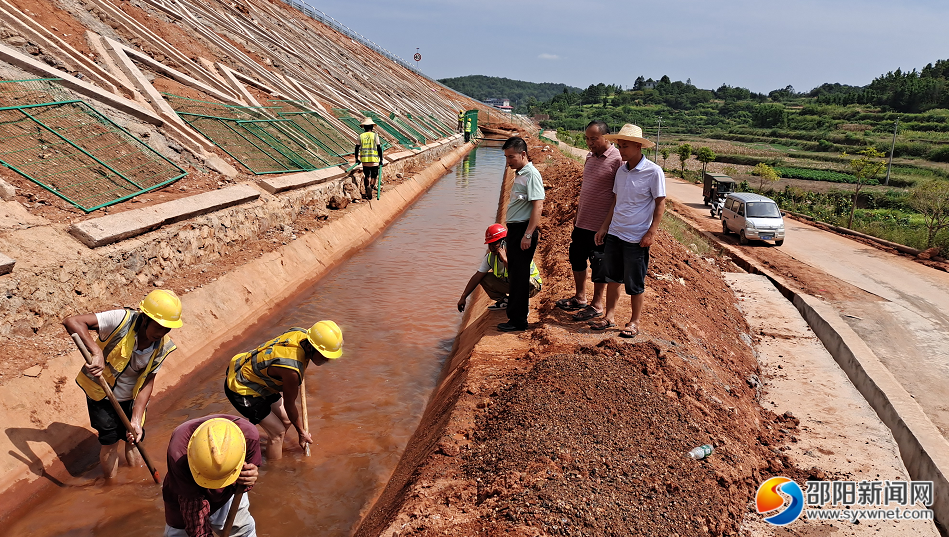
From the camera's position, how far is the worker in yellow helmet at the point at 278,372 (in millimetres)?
4258

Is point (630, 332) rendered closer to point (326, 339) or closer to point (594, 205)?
point (594, 205)

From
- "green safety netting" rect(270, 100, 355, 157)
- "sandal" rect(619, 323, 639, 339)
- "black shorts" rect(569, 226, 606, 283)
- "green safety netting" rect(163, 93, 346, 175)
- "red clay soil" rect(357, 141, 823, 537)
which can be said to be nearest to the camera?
"red clay soil" rect(357, 141, 823, 537)

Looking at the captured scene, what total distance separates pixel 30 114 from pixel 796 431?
35.4ft

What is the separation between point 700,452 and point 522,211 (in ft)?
9.48

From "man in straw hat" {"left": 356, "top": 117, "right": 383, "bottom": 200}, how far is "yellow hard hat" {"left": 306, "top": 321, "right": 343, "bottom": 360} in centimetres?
1037

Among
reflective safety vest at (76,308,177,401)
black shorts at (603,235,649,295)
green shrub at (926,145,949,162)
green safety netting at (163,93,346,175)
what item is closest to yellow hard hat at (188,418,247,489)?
reflective safety vest at (76,308,177,401)

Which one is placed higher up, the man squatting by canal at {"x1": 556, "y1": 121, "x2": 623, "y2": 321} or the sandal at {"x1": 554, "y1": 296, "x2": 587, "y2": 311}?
the man squatting by canal at {"x1": 556, "y1": 121, "x2": 623, "y2": 321}

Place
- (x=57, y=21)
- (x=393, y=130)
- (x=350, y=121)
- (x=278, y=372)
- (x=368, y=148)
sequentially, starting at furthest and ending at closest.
Answer: (x=393, y=130)
(x=350, y=121)
(x=368, y=148)
(x=57, y=21)
(x=278, y=372)

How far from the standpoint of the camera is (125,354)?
166 inches

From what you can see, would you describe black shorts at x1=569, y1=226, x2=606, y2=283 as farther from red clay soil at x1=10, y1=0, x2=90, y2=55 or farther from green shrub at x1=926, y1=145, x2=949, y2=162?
green shrub at x1=926, y1=145, x2=949, y2=162

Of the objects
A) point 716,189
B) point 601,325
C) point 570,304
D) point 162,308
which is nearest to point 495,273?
point 570,304

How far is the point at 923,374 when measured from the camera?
8.67 metres

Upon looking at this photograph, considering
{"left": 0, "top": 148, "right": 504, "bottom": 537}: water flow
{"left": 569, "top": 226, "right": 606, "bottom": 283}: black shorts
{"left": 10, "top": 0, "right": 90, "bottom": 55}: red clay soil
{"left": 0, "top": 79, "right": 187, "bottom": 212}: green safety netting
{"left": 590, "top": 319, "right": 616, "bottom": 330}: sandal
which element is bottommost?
{"left": 0, "top": 148, "right": 504, "bottom": 537}: water flow

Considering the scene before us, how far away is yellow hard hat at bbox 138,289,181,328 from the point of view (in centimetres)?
396
